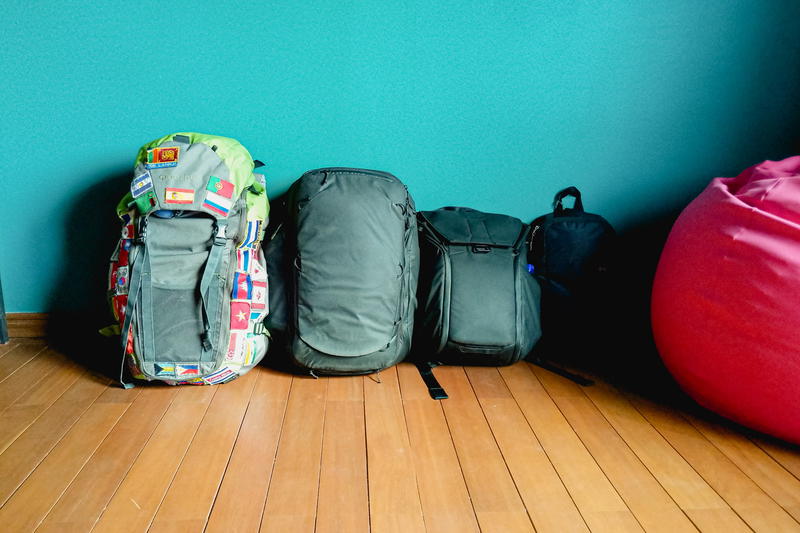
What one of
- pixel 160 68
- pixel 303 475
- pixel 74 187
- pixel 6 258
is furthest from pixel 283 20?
pixel 303 475

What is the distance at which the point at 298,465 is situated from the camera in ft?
4.17

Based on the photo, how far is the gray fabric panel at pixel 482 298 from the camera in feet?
5.78

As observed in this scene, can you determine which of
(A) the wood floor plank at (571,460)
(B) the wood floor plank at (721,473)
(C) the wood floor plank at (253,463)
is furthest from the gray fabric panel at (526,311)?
(C) the wood floor plank at (253,463)

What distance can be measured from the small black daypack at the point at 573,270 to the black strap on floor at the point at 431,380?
0.43 meters

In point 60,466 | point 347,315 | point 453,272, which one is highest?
point 453,272

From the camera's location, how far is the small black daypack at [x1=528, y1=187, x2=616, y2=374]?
1.90 m

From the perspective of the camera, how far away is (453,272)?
5.90 ft

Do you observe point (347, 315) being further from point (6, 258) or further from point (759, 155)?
point (759, 155)

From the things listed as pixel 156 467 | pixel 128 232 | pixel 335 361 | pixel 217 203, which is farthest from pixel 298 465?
pixel 128 232

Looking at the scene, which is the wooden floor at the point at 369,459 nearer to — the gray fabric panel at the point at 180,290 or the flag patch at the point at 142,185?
the gray fabric panel at the point at 180,290

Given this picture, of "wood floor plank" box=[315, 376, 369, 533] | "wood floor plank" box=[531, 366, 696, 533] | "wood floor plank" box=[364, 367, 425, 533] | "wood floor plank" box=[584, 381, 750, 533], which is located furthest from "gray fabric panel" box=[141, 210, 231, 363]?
"wood floor plank" box=[584, 381, 750, 533]

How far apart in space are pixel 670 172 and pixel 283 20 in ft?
5.10

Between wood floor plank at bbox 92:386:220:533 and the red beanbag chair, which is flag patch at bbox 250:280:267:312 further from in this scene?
the red beanbag chair

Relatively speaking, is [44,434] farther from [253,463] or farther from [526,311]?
[526,311]
